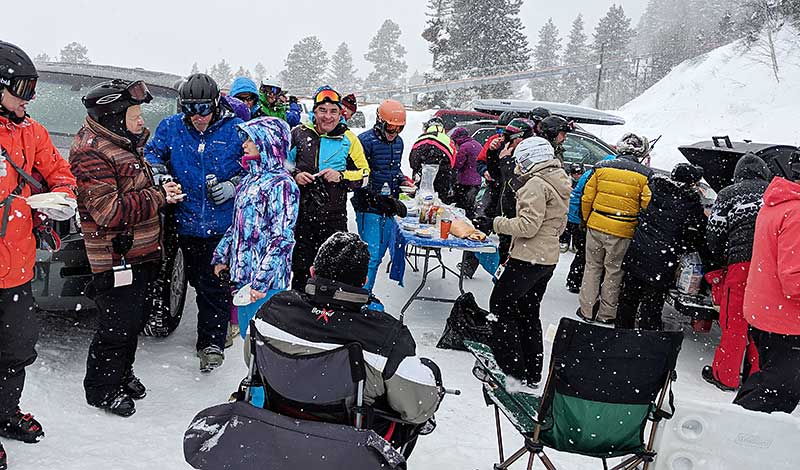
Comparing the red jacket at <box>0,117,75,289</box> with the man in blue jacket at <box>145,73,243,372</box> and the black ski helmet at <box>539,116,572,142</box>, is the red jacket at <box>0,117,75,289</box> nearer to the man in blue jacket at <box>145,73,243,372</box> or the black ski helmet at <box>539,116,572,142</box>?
the man in blue jacket at <box>145,73,243,372</box>

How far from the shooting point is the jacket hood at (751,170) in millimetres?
4531

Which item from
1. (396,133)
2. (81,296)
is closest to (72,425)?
(81,296)

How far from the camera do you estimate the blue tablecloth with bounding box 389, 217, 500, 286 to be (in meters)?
5.08

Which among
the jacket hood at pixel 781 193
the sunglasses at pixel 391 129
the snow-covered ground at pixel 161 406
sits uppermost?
the sunglasses at pixel 391 129

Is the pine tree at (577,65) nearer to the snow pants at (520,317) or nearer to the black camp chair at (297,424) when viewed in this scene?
the snow pants at (520,317)

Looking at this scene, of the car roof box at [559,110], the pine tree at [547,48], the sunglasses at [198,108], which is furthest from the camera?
the pine tree at [547,48]

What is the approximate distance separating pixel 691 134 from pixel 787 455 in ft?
84.1

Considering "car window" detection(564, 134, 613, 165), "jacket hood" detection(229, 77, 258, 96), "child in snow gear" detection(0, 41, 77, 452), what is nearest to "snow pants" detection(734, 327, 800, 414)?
"child in snow gear" detection(0, 41, 77, 452)

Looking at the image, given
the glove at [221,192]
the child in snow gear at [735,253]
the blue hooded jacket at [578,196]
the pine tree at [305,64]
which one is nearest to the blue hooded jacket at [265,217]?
the glove at [221,192]

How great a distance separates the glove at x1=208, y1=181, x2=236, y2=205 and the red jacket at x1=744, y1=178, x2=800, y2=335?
10.8 ft

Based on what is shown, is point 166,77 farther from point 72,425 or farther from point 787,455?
point 787,455

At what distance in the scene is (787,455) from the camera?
9.16ft

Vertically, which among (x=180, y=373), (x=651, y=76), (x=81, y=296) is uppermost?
(x=651, y=76)

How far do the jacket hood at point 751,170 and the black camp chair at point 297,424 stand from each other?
12.3ft
